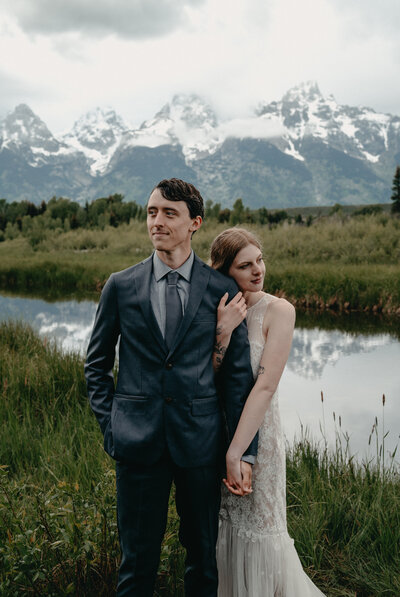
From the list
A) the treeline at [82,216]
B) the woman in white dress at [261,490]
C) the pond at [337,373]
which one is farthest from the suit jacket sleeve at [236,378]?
the treeline at [82,216]

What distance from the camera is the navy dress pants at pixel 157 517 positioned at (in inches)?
78.7

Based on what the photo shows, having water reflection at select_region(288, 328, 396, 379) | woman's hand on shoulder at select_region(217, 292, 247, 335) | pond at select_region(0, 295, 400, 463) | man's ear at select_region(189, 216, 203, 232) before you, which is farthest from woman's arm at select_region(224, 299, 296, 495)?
water reflection at select_region(288, 328, 396, 379)

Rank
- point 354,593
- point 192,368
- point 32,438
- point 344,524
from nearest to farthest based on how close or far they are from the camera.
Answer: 1. point 192,368
2. point 354,593
3. point 344,524
4. point 32,438

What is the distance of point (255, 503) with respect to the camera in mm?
2168

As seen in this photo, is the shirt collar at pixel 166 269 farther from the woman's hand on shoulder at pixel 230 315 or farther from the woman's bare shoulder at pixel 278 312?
the woman's bare shoulder at pixel 278 312

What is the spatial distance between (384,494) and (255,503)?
66.7 inches

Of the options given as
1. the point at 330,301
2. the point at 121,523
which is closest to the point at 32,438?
the point at 121,523

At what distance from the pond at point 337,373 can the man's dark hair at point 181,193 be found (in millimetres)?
2237

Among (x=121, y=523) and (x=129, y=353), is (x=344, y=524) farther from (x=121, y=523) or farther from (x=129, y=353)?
(x=129, y=353)

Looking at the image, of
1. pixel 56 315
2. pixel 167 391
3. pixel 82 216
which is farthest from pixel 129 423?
pixel 82 216

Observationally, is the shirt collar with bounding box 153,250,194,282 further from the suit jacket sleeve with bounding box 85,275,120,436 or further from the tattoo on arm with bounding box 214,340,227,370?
the tattoo on arm with bounding box 214,340,227,370

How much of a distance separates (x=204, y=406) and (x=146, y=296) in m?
0.49

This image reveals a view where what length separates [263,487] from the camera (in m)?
2.17

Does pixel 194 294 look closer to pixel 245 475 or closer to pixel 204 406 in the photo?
pixel 204 406
